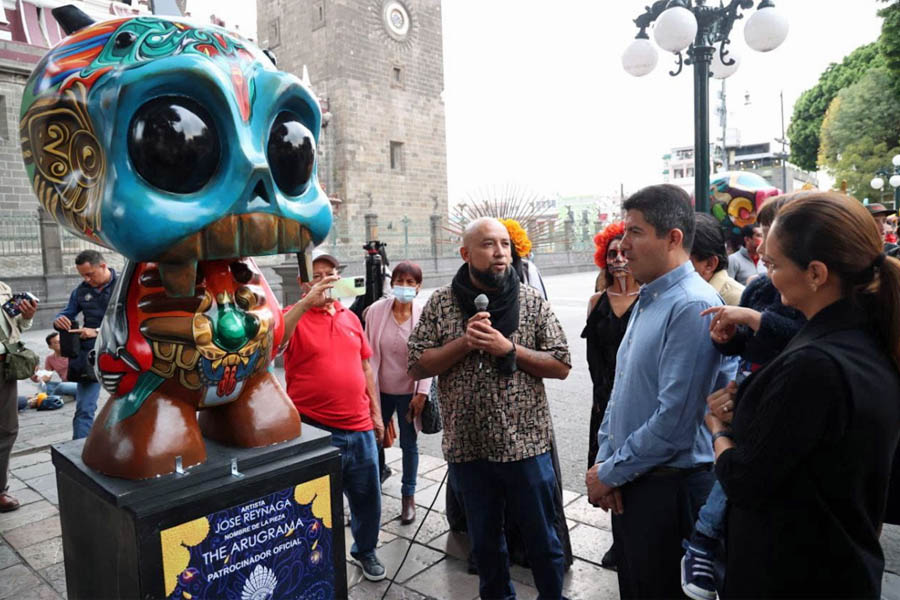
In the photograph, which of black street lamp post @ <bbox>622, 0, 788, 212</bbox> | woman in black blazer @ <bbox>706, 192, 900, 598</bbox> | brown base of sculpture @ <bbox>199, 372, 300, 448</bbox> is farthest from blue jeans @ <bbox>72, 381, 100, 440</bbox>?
black street lamp post @ <bbox>622, 0, 788, 212</bbox>

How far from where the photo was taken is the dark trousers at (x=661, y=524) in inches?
81.2

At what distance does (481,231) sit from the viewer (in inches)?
105

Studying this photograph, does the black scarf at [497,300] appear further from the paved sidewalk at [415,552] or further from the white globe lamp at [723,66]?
the white globe lamp at [723,66]

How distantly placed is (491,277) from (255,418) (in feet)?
3.65

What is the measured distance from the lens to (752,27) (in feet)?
18.8

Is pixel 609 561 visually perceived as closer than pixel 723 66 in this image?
Yes

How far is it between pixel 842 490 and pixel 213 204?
5.60 ft

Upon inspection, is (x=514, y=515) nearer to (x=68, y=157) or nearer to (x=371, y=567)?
(x=371, y=567)

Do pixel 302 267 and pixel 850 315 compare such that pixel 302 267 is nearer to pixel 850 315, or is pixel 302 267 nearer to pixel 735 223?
pixel 850 315

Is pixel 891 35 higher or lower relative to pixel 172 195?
higher

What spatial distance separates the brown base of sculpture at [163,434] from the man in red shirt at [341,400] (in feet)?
2.89

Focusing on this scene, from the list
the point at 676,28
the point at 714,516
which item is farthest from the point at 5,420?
the point at 676,28

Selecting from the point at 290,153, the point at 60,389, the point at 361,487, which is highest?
the point at 290,153

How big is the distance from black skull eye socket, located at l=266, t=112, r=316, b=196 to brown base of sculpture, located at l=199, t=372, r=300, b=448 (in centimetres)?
73
